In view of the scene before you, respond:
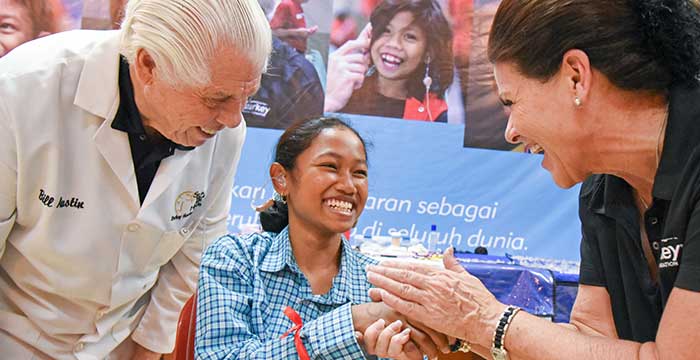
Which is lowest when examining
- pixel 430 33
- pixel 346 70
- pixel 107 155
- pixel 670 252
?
pixel 346 70

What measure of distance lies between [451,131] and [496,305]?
3.47 metres

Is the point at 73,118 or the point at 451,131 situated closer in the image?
the point at 73,118

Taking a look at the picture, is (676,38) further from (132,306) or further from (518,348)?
(132,306)

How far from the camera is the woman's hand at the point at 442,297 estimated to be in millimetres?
1644

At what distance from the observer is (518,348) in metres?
1.55

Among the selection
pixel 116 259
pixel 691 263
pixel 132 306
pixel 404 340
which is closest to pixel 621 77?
pixel 691 263

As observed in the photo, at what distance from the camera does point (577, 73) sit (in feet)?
4.79

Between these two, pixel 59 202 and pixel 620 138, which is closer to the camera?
pixel 620 138

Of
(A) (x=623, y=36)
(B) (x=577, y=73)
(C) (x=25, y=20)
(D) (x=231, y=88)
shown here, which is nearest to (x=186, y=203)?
(D) (x=231, y=88)

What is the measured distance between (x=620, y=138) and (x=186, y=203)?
1.26 metres

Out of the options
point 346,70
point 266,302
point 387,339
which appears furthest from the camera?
point 346,70

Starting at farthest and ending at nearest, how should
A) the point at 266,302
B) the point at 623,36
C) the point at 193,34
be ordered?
1. the point at 266,302
2. the point at 193,34
3. the point at 623,36

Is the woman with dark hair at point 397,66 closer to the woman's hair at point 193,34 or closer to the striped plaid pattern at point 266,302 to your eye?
the striped plaid pattern at point 266,302

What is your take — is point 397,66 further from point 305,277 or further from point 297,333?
point 297,333
